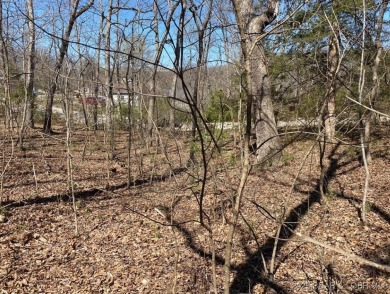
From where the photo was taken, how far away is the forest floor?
345 centimetres

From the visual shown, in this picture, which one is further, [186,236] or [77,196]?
[77,196]

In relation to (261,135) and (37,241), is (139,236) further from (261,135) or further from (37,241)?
(261,135)

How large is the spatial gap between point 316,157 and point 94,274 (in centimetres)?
557

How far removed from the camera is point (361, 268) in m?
3.54

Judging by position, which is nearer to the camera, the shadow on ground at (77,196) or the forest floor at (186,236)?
the forest floor at (186,236)

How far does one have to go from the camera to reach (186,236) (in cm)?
457

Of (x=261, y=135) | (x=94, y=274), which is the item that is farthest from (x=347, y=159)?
(x=94, y=274)

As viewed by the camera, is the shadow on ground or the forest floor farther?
the shadow on ground

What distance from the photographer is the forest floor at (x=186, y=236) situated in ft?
11.3

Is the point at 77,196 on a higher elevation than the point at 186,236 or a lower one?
higher

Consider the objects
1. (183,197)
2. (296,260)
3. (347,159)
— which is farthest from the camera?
(347,159)

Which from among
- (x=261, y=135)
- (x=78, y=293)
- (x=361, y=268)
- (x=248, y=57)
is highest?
(x=248, y=57)

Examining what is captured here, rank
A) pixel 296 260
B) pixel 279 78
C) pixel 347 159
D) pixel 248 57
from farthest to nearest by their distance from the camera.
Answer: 1. pixel 279 78
2. pixel 347 159
3. pixel 296 260
4. pixel 248 57

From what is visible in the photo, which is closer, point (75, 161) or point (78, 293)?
point (78, 293)
